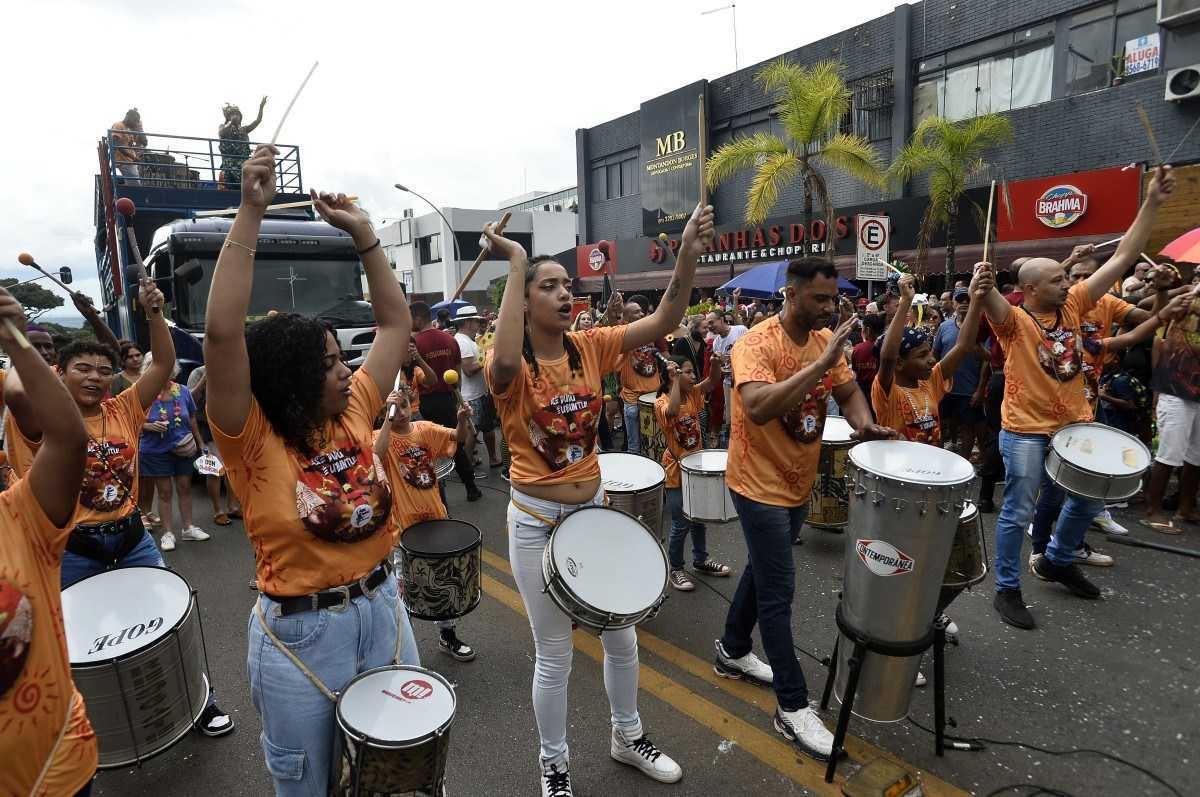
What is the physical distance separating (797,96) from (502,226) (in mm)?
15997

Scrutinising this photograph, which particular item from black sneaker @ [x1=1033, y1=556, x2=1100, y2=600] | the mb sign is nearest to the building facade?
the mb sign

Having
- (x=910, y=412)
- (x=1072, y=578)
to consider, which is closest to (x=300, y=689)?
(x=910, y=412)

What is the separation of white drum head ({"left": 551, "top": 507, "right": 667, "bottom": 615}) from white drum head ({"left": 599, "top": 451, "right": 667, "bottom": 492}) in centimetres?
156

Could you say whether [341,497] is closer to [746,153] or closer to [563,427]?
[563,427]

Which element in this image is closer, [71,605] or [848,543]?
[71,605]

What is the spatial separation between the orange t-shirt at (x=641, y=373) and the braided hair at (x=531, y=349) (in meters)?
4.22

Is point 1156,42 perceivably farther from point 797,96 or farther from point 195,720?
point 195,720

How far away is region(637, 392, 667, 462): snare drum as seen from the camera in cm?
656

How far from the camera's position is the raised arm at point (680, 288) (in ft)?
9.93

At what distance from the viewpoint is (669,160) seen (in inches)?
1148

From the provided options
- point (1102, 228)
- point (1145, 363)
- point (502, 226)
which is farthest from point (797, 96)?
point (502, 226)

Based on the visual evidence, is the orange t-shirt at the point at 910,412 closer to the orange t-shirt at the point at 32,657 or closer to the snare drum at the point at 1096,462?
the snare drum at the point at 1096,462

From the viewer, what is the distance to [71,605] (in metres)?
2.90

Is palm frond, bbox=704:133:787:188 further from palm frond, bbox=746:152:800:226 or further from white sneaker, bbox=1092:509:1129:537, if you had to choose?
white sneaker, bbox=1092:509:1129:537
